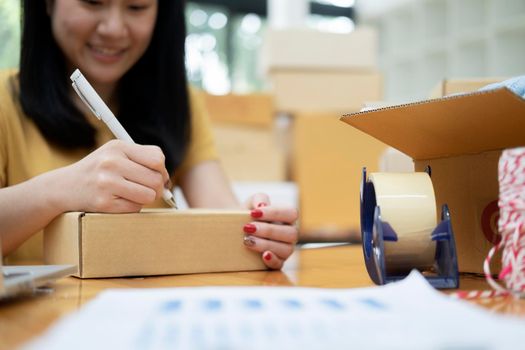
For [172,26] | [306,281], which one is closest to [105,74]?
[172,26]

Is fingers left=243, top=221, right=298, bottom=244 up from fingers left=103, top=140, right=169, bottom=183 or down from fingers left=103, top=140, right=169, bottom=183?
down

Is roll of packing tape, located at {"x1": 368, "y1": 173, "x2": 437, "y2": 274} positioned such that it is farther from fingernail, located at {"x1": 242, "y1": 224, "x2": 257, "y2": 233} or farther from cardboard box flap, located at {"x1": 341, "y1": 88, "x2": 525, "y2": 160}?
fingernail, located at {"x1": 242, "y1": 224, "x2": 257, "y2": 233}

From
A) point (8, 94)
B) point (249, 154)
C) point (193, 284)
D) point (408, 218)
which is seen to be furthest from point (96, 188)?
point (249, 154)

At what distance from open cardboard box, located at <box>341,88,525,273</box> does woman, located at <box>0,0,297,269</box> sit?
0.62 ft

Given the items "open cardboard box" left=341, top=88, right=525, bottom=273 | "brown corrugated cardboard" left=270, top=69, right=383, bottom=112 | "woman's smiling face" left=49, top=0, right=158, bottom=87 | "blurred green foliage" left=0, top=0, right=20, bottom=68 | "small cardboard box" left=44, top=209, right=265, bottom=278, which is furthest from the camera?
"brown corrugated cardboard" left=270, top=69, right=383, bottom=112

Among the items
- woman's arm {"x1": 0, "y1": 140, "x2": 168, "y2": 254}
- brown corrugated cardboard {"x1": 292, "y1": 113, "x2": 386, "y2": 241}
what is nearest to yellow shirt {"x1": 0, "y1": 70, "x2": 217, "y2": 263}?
woman's arm {"x1": 0, "y1": 140, "x2": 168, "y2": 254}

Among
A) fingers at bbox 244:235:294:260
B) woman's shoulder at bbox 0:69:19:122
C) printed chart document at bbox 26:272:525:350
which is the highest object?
woman's shoulder at bbox 0:69:19:122

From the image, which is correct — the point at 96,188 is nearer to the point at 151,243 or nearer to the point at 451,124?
the point at 151,243

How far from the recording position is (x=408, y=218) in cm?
54

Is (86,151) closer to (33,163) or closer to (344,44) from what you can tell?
(33,163)

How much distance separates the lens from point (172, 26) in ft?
3.75

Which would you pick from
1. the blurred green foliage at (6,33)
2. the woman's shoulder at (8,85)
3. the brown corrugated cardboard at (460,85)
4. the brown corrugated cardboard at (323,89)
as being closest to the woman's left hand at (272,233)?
the brown corrugated cardboard at (460,85)

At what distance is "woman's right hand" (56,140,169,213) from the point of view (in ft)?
2.18

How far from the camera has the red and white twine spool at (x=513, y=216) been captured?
475mm
